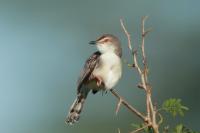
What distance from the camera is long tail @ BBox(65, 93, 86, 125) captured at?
6520 millimetres

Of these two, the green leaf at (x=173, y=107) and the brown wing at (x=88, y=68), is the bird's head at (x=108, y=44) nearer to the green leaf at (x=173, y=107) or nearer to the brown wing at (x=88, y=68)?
the brown wing at (x=88, y=68)

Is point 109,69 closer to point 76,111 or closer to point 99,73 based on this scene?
point 99,73

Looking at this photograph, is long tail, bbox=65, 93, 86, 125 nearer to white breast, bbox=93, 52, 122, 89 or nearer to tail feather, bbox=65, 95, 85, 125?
tail feather, bbox=65, 95, 85, 125

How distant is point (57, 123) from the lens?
52.6ft

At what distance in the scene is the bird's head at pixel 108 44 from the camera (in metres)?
7.00

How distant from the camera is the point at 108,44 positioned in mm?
7156

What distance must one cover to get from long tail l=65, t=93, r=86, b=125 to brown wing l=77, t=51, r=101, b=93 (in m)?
0.13

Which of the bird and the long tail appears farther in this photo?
the bird

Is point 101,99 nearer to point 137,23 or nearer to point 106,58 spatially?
point 137,23

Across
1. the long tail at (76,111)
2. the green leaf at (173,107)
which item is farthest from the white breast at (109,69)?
the green leaf at (173,107)

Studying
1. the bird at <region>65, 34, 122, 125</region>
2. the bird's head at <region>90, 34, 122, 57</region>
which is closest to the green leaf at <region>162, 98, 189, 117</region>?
the bird at <region>65, 34, 122, 125</region>

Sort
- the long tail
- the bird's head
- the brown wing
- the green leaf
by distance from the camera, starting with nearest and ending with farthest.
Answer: the green leaf
the long tail
the brown wing
the bird's head

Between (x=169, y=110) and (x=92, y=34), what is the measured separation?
19980mm

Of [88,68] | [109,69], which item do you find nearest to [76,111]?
[88,68]
